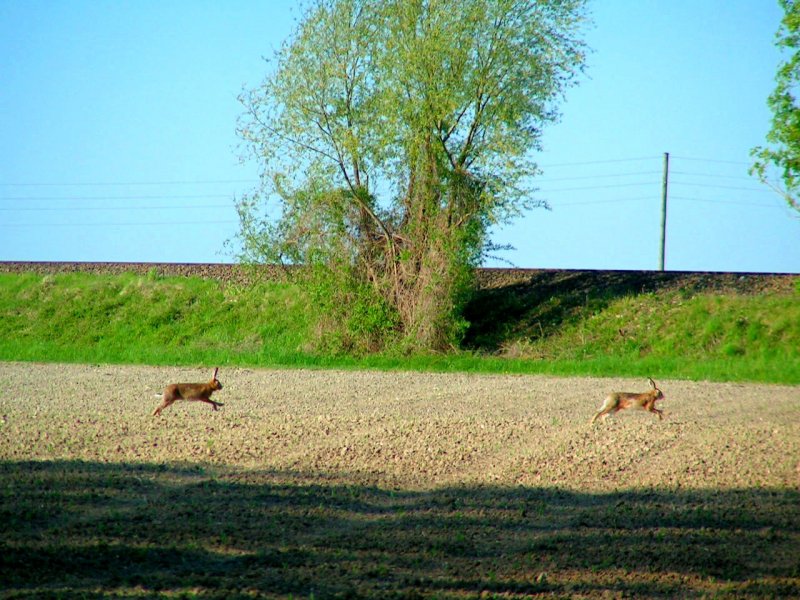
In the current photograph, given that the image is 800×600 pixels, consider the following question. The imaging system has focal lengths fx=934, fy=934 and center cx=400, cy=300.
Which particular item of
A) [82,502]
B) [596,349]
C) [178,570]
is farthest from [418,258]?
[178,570]

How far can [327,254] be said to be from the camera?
26.8 m

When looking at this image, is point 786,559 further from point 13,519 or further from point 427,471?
point 13,519

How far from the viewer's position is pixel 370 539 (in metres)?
7.68

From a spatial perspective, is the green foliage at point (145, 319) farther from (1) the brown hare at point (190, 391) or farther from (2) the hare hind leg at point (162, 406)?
(1) the brown hare at point (190, 391)

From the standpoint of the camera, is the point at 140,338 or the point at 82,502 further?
the point at 140,338

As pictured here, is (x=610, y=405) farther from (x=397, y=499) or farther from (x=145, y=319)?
(x=145, y=319)

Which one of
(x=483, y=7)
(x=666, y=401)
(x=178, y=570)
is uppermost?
(x=483, y=7)

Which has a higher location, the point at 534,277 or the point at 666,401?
the point at 534,277

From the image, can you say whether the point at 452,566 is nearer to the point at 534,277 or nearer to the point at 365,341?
the point at 365,341

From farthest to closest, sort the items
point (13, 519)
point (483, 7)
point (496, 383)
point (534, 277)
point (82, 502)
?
point (534, 277), point (483, 7), point (496, 383), point (82, 502), point (13, 519)

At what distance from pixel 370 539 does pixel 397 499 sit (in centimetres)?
164

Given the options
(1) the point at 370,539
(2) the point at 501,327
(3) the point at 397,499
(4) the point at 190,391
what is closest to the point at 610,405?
(3) the point at 397,499

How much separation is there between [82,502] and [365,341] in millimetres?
17915

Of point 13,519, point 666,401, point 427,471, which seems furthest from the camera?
point 666,401
